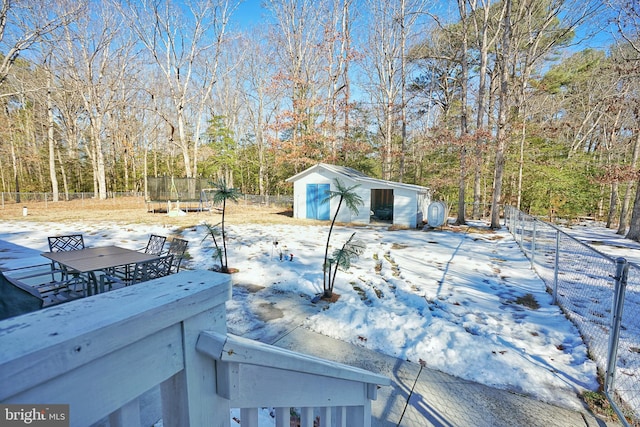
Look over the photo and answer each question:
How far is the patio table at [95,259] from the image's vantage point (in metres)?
4.11

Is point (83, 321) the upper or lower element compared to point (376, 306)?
upper

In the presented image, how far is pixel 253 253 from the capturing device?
8156mm

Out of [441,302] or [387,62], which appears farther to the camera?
[387,62]

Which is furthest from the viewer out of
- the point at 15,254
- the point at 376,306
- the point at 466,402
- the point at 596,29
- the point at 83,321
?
the point at 596,29

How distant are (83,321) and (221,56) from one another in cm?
2632

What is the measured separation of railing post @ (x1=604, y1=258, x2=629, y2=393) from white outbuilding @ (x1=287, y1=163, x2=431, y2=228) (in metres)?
11.8

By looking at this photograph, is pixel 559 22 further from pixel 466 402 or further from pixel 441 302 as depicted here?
pixel 466 402

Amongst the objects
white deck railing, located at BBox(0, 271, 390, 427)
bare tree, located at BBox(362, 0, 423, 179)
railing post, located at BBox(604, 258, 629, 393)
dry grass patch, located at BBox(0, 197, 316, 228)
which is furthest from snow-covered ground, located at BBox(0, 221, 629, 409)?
bare tree, located at BBox(362, 0, 423, 179)

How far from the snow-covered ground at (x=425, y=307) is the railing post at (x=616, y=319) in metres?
0.19

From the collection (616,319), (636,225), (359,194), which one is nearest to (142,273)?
(616,319)

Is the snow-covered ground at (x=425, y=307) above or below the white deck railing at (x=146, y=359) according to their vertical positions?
below

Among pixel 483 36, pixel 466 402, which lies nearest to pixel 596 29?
pixel 483 36

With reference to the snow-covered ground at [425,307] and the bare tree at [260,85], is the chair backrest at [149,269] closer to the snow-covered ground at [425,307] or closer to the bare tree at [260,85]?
the snow-covered ground at [425,307]

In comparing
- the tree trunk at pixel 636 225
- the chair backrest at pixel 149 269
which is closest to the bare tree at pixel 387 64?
the tree trunk at pixel 636 225
